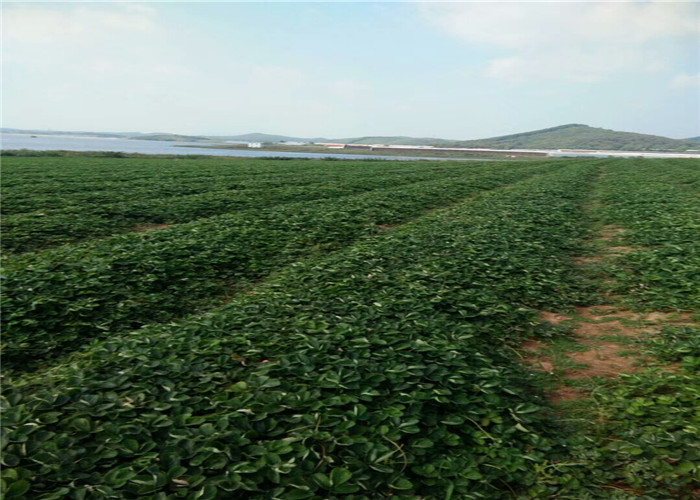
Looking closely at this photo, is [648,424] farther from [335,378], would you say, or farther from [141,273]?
[141,273]

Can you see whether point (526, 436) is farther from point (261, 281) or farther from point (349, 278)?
point (261, 281)

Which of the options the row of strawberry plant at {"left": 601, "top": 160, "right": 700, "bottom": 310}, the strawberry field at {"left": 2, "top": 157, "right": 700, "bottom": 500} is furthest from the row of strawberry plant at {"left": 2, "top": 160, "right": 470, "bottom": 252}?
the row of strawberry plant at {"left": 601, "top": 160, "right": 700, "bottom": 310}

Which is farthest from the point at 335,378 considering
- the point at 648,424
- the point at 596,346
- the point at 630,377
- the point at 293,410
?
the point at 596,346

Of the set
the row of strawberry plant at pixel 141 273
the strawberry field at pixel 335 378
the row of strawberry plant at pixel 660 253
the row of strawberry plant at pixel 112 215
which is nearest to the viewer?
the strawberry field at pixel 335 378

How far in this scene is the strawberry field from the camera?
3.38 metres

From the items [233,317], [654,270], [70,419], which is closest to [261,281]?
[233,317]

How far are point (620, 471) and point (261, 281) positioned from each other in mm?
7124

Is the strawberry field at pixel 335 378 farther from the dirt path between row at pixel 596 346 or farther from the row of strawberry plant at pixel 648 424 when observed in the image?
the dirt path between row at pixel 596 346

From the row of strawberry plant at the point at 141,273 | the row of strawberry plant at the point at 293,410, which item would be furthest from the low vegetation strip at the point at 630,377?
the row of strawberry plant at the point at 141,273

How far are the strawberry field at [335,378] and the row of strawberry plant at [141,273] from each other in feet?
0.15

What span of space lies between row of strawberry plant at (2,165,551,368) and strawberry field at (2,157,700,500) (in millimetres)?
44

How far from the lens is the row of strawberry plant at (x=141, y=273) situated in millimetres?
6488

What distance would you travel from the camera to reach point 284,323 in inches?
234

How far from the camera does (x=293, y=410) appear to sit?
13.1 feet
